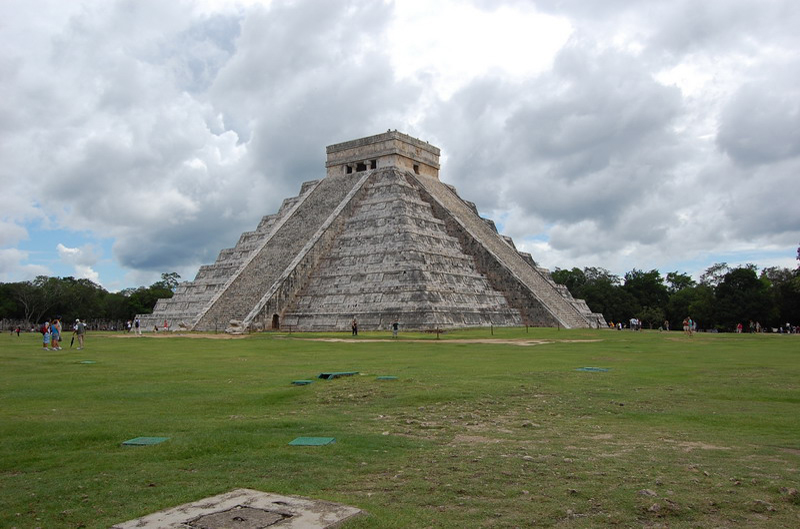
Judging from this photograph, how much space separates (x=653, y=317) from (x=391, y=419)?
62.6 m

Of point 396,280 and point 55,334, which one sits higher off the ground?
point 396,280

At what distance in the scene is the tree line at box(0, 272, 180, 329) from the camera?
2638 inches

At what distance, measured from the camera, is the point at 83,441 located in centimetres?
698

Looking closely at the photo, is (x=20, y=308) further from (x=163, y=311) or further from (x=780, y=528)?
(x=780, y=528)

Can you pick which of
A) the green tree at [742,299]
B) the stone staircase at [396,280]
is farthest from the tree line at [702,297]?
the stone staircase at [396,280]

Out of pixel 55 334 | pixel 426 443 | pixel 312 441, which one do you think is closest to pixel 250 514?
pixel 312 441

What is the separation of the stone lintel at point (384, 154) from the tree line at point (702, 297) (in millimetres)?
26784

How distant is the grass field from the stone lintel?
30.4 metres

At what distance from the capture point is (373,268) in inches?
1334

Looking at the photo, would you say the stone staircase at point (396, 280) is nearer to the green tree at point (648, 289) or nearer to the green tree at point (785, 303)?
the green tree at point (785, 303)

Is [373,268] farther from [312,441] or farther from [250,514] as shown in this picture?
[250,514]

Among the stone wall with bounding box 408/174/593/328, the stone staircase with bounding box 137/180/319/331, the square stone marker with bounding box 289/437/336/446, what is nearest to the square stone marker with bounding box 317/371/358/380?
the square stone marker with bounding box 289/437/336/446

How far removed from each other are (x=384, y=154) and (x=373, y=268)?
461 inches

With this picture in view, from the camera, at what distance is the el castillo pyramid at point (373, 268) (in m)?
32.0
